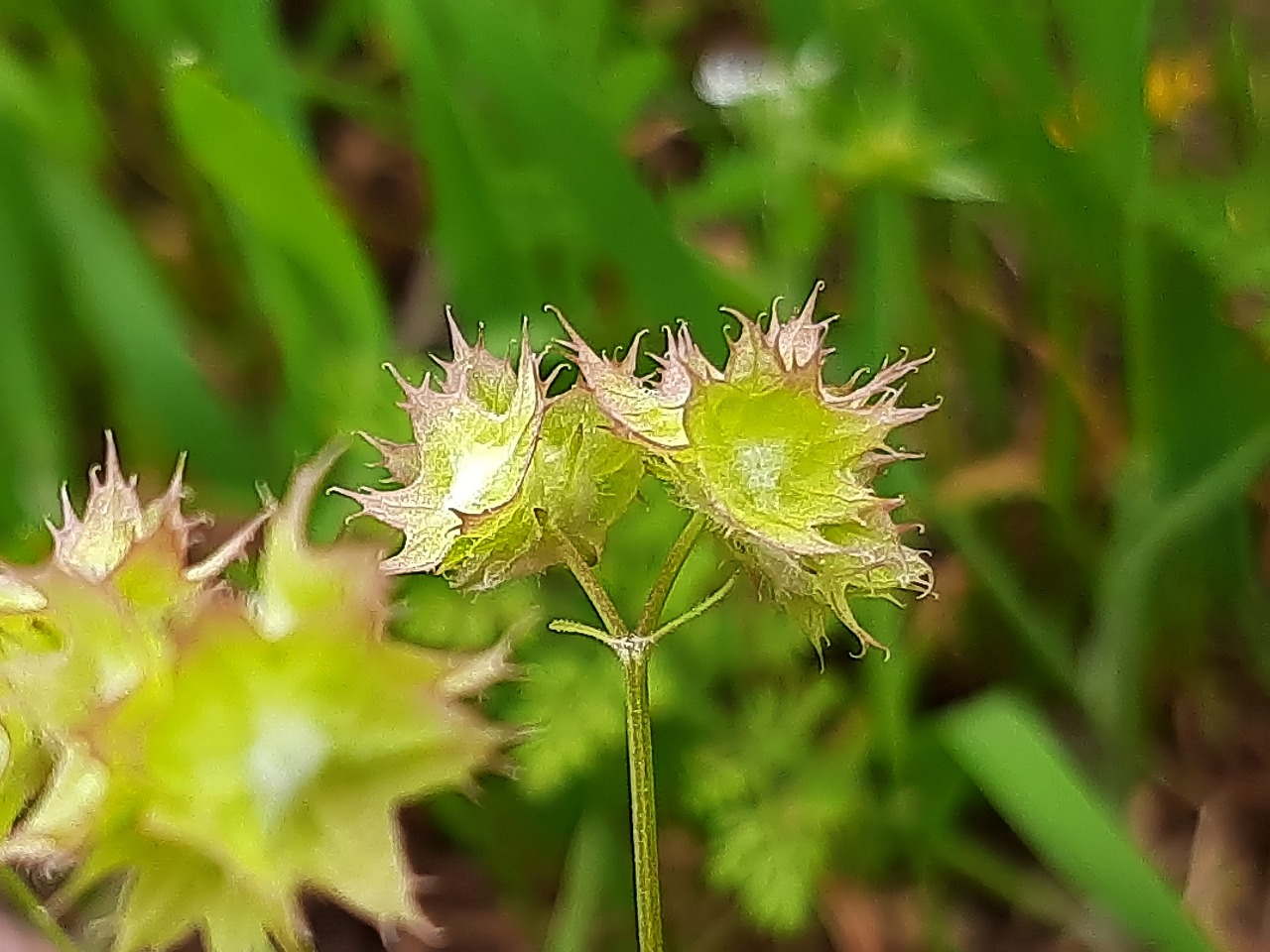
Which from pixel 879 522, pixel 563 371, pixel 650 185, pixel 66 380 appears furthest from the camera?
pixel 650 185

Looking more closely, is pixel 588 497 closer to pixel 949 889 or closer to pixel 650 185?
pixel 949 889

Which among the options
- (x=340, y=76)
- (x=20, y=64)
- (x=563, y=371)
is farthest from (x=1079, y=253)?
(x=20, y=64)

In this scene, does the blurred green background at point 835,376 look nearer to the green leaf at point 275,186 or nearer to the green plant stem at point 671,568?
the green leaf at point 275,186

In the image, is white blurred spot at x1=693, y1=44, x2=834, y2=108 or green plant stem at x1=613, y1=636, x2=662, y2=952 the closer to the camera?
green plant stem at x1=613, y1=636, x2=662, y2=952

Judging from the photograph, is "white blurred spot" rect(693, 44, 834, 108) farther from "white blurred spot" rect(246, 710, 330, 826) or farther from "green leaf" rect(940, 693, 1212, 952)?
"white blurred spot" rect(246, 710, 330, 826)

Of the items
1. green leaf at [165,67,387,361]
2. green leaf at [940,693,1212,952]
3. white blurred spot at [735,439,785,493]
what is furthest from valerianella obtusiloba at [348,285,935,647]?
green leaf at [165,67,387,361]
